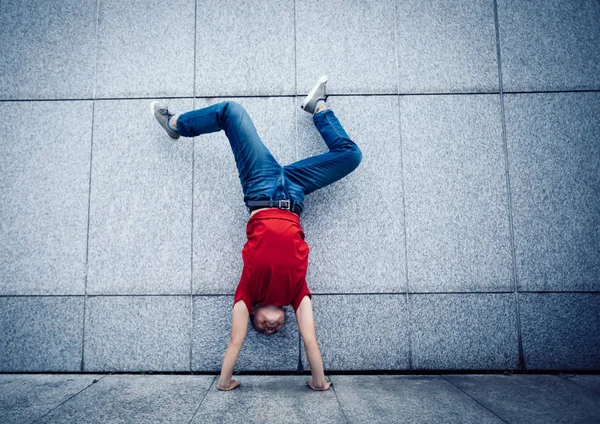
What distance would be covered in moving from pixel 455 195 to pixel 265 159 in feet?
6.91

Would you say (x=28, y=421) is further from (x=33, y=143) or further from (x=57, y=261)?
(x=33, y=143)

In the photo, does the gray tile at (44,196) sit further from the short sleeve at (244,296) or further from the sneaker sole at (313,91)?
the sneaker sole at (313,91)

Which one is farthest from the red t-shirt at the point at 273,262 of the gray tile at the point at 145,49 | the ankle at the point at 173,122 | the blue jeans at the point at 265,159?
the gray tile at the point at 145,49

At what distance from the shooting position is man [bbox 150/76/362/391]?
2664 millimetres

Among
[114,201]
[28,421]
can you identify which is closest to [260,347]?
[28,421]

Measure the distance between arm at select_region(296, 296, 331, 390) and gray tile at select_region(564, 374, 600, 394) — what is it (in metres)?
2.41

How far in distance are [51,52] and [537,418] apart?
5819 mm

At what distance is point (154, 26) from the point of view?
3.59 metres

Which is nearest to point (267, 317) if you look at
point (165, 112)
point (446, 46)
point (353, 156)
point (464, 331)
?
point (353, 156)

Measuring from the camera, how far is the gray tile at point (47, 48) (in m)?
3.54

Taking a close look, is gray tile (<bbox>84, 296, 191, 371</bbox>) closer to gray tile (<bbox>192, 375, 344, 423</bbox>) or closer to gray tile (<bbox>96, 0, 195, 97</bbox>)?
gray tile (<bbox>192, 375, 344, 423</bbox>)

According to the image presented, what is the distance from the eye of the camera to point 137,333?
10.7 ft

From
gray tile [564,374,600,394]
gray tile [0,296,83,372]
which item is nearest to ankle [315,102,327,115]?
gray tile [0,296,83,372]

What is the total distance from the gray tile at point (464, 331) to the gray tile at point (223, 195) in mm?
1968
